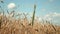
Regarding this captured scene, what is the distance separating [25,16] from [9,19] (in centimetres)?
32

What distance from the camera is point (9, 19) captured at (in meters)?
3.27

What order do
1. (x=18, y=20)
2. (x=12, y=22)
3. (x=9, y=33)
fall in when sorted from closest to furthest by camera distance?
(x=9, y=33)
(x=12, y=22)
(x=18, y=20)

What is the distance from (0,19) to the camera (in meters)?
3.00

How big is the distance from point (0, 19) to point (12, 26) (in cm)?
25

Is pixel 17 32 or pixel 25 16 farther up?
pixel 25 16

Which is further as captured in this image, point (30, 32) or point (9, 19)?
point (9, 19)

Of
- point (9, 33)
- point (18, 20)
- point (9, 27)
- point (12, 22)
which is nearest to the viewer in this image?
point (9, 33)

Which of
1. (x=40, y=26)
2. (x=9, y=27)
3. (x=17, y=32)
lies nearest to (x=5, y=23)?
(x=9, y=27)

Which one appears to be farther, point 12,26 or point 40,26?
point 40,26

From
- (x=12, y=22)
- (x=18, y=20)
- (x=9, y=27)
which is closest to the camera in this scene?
(x=9, y=27)

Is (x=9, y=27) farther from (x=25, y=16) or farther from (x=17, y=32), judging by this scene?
(x=25, y=16)

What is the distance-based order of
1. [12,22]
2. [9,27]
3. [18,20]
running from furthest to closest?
[18,20], [12,22], [9,27]

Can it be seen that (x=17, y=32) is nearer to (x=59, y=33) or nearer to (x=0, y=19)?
(x=0, y=19)

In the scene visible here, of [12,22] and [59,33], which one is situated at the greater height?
[12,22]
